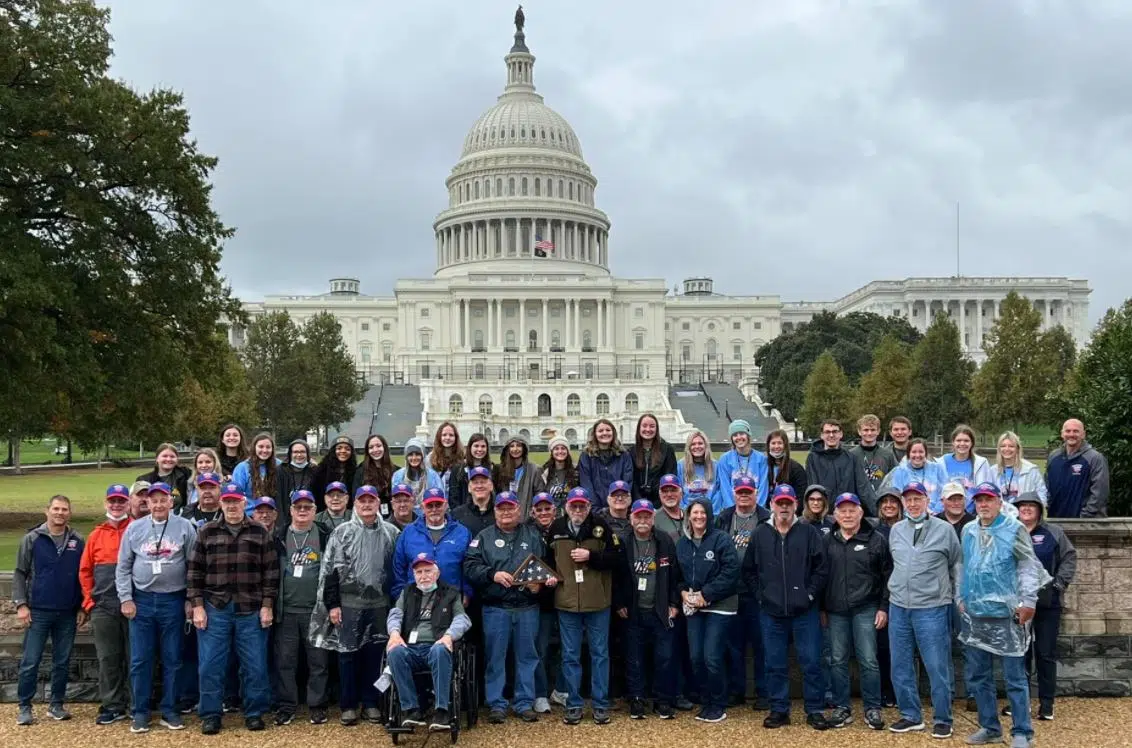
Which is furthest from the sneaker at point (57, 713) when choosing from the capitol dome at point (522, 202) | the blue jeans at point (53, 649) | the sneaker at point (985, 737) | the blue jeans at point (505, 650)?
the capitol dome at point (522, 202)

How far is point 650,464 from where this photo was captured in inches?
412

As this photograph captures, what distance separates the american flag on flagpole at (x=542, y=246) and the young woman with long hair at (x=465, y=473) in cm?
9985

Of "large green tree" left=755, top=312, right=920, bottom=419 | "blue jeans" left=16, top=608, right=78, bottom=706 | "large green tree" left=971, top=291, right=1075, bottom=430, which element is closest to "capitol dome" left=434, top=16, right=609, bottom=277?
"large green tree" left=755, top=312, right=920, bottom=419

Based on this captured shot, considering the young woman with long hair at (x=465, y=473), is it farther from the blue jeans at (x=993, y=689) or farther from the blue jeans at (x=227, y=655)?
the blue jeans at (x=993, y=689)

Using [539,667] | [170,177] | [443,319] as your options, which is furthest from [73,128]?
[443,319]

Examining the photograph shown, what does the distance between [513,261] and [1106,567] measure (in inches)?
4031

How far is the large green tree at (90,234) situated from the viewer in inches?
751

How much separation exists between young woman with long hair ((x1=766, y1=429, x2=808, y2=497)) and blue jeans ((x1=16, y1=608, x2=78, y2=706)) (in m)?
6.54

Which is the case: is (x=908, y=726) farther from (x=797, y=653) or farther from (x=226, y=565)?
(x=226, y=565)

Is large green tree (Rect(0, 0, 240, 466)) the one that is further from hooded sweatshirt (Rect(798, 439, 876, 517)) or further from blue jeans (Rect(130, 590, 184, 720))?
hooded sweatshirt (Rect(798, 439, 876, 517))

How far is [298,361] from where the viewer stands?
45594mm

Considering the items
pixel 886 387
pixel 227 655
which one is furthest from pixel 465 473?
pixel 886 387

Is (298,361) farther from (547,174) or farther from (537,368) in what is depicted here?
(547,174)

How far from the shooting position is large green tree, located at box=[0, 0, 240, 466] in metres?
19.1
